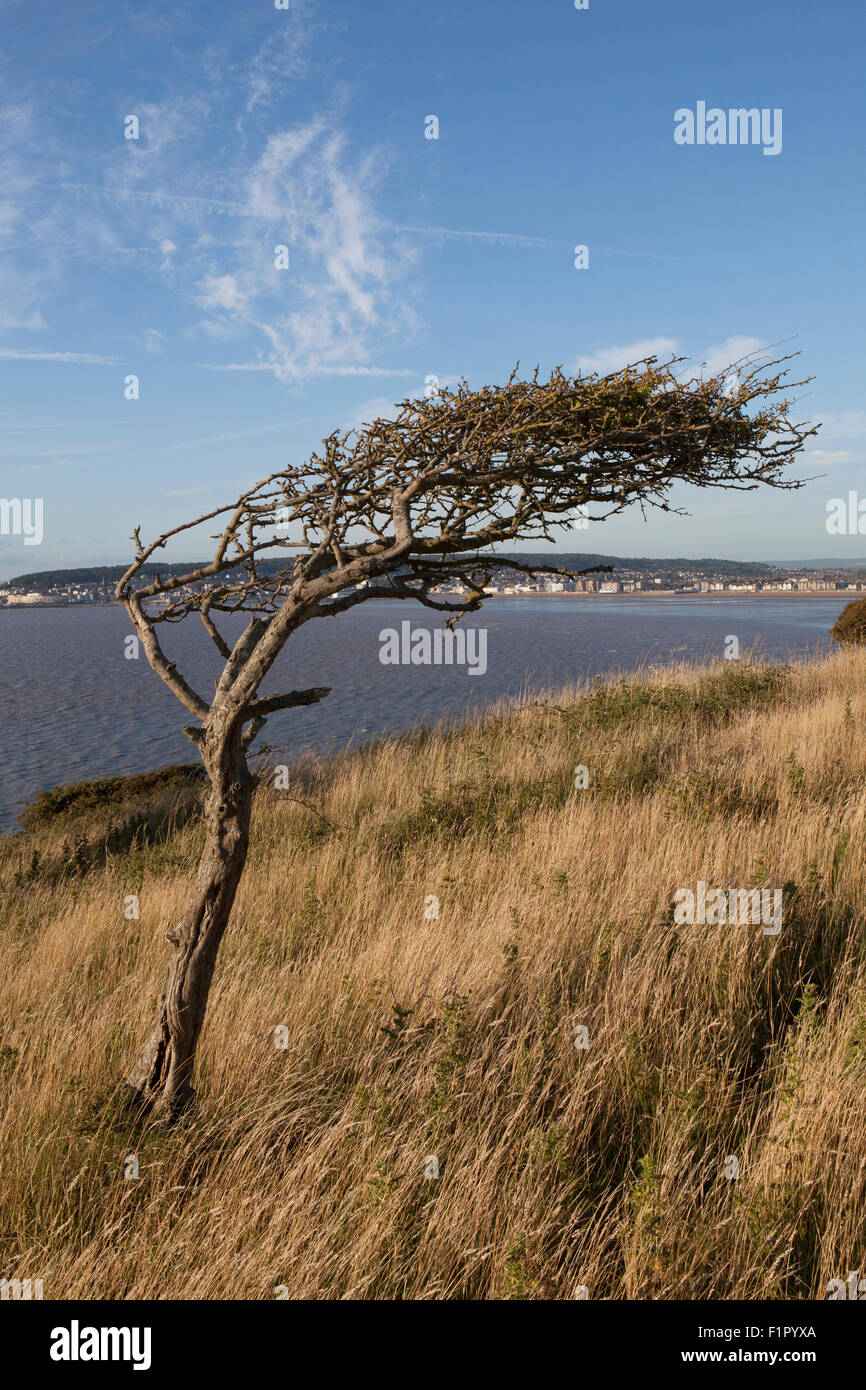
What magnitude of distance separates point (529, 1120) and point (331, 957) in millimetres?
2033

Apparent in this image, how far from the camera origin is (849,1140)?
9.99ft

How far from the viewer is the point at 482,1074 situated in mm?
3635

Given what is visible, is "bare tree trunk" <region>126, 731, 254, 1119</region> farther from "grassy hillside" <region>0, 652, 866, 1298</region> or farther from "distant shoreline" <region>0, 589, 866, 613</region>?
"distant shoreline" <region>0, 589, 866, 613</region>

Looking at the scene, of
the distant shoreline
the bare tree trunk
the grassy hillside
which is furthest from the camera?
the distant shoreline

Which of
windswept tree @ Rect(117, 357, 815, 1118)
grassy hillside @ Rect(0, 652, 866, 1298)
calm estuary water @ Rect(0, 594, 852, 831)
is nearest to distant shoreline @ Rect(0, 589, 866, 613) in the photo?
calm estuary water @ Rect(0, 594, 852, 831)

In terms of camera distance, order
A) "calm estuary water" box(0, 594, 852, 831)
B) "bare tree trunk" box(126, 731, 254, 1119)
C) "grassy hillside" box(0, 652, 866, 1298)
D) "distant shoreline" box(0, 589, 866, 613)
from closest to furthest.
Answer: "grassy hillside" box(0, 652, 866, 1298), "bare tree trunk" box(126, 731, 254, 1119), "calm estuary water" box(0, 594, 852, 831), "distant shoreline" box(0, 589, 866, 613)

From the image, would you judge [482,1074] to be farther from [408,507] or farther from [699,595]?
[699,595]

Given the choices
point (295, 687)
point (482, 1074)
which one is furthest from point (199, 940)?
point (295, 687)

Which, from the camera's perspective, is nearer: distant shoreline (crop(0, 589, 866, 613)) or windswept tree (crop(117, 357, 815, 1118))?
windswept tree (crop(117, 357, 815, 1118))

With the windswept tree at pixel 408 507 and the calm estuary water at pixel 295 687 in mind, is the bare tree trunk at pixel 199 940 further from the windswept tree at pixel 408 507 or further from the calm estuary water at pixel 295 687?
the calm estuary water at pixel 295 687

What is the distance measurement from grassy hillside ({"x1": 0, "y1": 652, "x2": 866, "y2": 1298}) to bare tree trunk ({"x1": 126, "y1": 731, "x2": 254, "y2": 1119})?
0.21 meters

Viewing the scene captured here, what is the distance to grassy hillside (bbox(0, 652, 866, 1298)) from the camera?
2.71 meters
